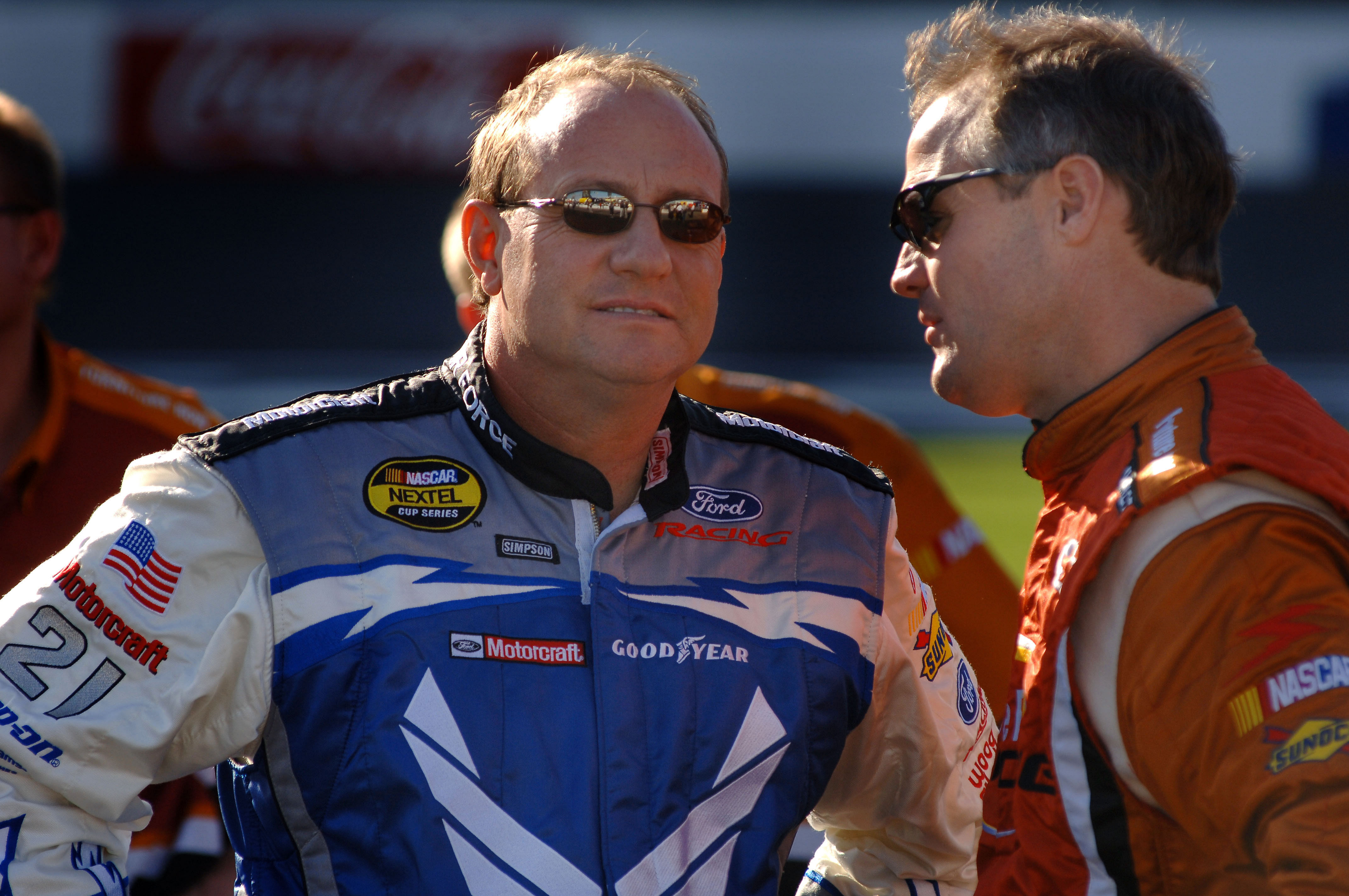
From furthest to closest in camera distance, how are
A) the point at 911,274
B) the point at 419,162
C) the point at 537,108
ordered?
1. the point at 419,162
2. the point at 911,274
3. the point at 537,108

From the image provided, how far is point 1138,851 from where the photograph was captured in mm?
1564

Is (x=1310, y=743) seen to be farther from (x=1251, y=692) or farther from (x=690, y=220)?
(x=690, y=220)

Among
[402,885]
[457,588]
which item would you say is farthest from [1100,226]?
[402,885]

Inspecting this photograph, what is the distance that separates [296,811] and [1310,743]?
1.20 m

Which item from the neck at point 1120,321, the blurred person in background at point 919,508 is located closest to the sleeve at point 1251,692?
the neck at point 1120,321

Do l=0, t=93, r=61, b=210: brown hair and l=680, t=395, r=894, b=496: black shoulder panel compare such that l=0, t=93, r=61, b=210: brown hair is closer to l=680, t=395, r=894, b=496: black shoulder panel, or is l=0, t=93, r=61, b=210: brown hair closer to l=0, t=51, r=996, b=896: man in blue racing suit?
l=0, t=51, r=996, b=896: man in blue racing suit

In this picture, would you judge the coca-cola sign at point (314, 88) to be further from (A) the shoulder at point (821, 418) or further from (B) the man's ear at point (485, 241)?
(B) the man's ear at point (485, 241)

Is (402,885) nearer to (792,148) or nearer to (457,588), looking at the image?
(457,588)

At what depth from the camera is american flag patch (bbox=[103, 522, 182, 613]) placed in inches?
65.2

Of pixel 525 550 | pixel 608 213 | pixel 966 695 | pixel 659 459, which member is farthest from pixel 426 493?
pixel 966 695

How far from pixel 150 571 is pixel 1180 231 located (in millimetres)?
1417

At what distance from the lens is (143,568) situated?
1672 millimetres

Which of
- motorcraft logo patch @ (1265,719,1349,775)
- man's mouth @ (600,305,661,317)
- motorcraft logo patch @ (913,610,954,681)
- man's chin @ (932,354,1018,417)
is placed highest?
man's mouth @ (600,305,661,317)

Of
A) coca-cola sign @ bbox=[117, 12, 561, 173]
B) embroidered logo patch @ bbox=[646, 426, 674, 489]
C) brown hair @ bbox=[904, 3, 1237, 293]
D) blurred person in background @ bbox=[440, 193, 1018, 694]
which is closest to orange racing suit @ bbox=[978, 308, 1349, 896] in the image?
brown hair @ bbox=[904, 3, 1237, 293]
